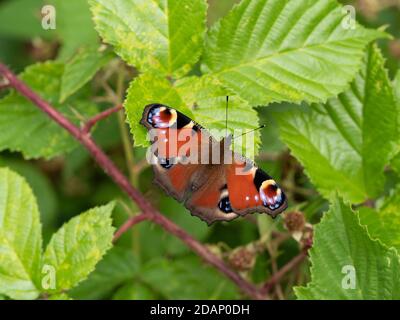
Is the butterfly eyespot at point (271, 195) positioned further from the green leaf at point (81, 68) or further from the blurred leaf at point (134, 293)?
the blurred leaf at point (134, 293)

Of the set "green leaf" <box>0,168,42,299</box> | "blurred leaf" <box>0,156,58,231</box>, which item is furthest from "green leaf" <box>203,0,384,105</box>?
"blurred leaf" <box>0,156,58,231</box>

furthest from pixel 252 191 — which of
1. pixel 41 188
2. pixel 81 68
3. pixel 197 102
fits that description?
pixel 41 188

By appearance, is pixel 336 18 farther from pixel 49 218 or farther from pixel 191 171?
pixel 49 218

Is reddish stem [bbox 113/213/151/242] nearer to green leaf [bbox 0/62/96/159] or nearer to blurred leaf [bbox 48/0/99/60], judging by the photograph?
green leaf [bbox 0/62/96/159]

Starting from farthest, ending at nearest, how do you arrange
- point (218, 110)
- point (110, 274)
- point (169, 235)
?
point (169, 235), point (110, 274), point (218, 110)

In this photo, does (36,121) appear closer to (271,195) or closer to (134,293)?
(134,293)

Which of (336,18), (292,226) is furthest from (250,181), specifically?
(336,18)

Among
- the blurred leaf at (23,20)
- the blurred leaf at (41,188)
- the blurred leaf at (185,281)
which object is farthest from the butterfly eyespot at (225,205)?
the blurred leaf at (23,20)
